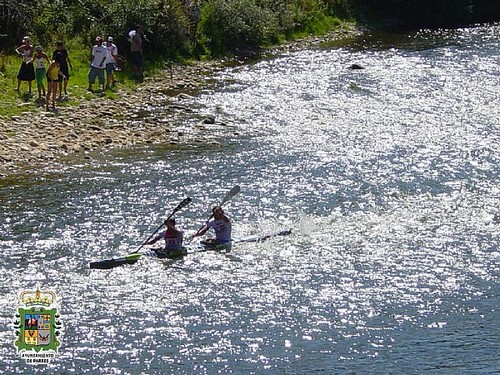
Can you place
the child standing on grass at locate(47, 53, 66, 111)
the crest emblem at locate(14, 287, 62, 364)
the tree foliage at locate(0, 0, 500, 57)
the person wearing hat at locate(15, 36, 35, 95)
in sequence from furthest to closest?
the tree foliage at locate(0, 0, 500, 57), the person wearing hat at locate(15, 36, 35, 95), the child standing on grass at locate(47, 53, 66, 111), the crest emblem at locate(14, 287, 62, 364)

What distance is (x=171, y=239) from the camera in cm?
2459

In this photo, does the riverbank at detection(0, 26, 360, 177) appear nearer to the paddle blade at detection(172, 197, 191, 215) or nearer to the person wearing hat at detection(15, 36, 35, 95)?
the person wearing hat at detection(15, 36, 35, 95)

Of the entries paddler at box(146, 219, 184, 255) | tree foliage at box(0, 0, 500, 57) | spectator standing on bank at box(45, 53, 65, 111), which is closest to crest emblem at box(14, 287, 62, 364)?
paddler at box(146, 219, 184, 255)

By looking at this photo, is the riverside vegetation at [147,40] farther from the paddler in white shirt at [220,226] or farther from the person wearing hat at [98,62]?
the paddler in white shirt at [220,226]

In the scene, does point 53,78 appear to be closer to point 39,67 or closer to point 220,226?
point 39,67

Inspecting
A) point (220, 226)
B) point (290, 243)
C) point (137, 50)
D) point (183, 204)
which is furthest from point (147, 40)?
point (290, 243)

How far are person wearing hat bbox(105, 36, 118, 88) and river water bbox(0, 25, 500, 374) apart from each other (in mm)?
4389

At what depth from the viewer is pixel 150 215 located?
1054 inches

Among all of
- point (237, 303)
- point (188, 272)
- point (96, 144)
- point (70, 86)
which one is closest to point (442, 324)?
point (237, 303)

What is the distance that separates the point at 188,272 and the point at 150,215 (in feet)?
12.2

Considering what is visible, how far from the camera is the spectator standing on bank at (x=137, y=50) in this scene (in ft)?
133

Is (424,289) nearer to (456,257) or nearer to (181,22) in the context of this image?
(456,257)

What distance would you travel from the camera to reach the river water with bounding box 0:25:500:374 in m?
19.9

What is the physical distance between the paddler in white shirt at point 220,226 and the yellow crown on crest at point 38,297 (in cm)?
519
